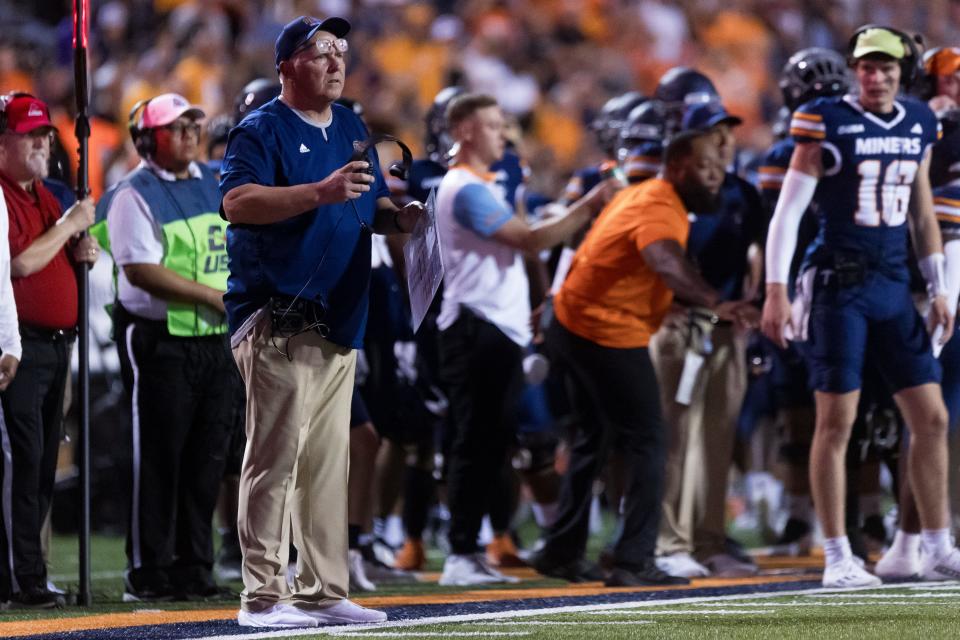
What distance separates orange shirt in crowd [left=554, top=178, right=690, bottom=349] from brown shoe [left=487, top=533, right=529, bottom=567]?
1597mm

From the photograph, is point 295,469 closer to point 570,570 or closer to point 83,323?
point 83,323

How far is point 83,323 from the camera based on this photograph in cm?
752

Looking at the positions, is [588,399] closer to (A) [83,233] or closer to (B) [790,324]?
(B) [790,324]

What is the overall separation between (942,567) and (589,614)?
2.01 metres

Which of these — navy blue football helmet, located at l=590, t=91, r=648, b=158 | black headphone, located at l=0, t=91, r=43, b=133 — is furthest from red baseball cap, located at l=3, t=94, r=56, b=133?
navy blue football helmet, located at l=590, t=91, r=648, b=158

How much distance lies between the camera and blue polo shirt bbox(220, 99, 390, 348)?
252 inches

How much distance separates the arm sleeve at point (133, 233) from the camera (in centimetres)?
781

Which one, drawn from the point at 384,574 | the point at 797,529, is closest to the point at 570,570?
the point at 384,574

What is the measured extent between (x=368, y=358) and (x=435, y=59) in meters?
9.55

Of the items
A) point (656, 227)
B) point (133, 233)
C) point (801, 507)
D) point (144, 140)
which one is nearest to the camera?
point (133, 233)

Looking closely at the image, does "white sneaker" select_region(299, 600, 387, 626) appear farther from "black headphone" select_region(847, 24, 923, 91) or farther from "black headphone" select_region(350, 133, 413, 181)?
"black headphone" select_region(847, 24, 923, 91)

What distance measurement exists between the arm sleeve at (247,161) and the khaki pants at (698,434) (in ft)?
10.5

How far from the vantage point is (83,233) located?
7688 millimetres

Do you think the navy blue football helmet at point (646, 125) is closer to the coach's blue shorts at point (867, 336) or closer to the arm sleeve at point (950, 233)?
the arm sleeve at point (950, 233)
